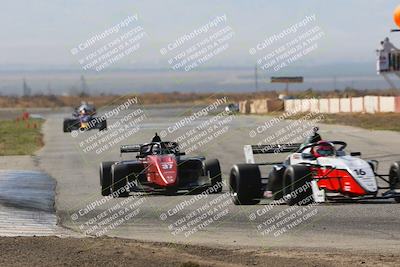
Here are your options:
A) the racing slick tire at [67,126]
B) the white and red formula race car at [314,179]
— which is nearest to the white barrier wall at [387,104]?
the racing slick tire at [67,126]

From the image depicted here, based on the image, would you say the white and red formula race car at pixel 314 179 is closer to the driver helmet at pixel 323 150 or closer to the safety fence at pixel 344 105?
the driver helmet at pixel 323 150

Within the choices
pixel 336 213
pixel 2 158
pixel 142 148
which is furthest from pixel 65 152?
pixel 336 213

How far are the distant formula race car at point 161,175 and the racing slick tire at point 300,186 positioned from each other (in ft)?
13.6

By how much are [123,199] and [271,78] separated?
6812 millimetres

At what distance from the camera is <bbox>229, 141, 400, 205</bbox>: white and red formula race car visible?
691 inches

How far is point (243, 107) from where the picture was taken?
86.8 metres

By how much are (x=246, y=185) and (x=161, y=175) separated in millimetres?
3339

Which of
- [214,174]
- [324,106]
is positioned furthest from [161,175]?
[324,106]

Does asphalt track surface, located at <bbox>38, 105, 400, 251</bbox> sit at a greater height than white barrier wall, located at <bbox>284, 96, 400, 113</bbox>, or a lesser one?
greater

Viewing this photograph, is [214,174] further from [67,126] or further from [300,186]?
[67,126]

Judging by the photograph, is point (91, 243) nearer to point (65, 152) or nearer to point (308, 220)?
point (308, 220)
